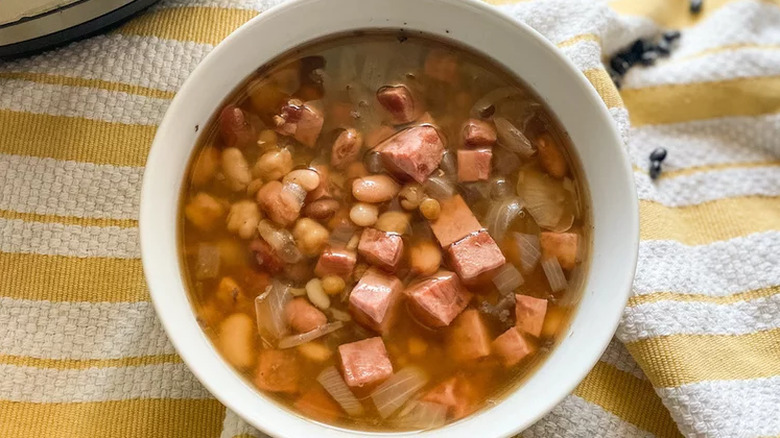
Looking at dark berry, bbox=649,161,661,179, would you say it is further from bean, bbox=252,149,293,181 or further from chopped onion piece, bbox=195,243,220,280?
chopped onion piece, bbox=195,243,220,280

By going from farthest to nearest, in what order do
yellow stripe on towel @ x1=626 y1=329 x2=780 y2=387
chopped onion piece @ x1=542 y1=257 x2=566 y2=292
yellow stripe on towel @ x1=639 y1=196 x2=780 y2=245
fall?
1. yellow stripe on towel @ x1=639 y1=196 x2=780 y2=245
2. yellow stripe on towel @ x1=626 y1=329 x2=780 y2=387
3. chopped onion piece @ x1=542 y1=257 x2=566 y2=292

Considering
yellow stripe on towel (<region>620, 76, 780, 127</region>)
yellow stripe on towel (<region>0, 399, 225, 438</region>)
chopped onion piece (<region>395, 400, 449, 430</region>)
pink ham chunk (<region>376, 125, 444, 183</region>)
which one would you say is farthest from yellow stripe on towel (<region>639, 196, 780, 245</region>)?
yellow stripe on towel (<region>0, 399, 225, 438</region>)

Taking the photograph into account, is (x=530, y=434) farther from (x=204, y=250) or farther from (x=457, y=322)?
(x=204, y=250)

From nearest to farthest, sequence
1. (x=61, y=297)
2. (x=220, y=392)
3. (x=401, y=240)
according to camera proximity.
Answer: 1. (x=220, y=392)
2. (x=401, y=240)
3. (x=61, y=297)

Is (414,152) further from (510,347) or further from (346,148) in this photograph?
(510,347)

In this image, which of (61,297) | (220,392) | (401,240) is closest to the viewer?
(220,392)

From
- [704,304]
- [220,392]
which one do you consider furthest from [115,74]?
[704,304]

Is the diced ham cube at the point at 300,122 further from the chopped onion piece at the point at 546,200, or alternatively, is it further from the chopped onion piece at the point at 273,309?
the chopped onion piece at the point at 546,200
